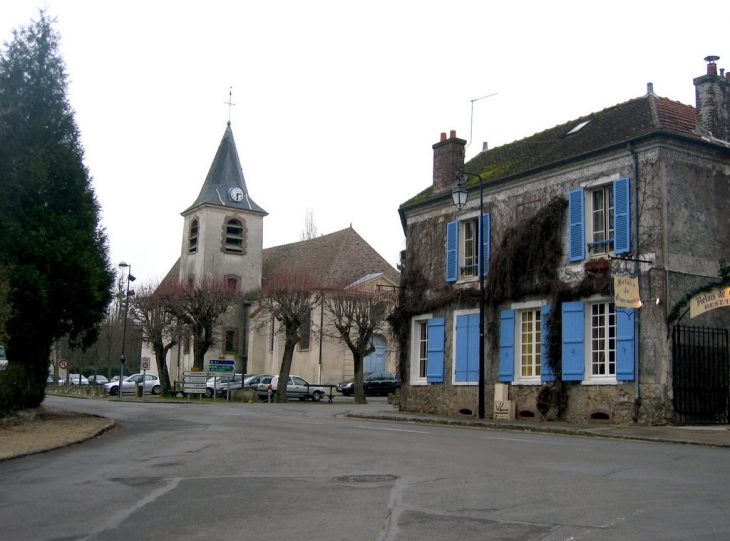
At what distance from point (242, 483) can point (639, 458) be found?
5606 millimetres

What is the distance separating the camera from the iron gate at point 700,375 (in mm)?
19453

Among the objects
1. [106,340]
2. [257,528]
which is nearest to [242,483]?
[257,528]

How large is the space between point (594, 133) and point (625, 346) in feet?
19.9

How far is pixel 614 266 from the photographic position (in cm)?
2033

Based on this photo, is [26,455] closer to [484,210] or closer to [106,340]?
[484,210]

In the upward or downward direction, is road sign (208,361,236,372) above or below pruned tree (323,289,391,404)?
below

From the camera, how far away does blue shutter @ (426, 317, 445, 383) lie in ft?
83.3

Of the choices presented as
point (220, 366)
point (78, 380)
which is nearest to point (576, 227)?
point (220, 366)

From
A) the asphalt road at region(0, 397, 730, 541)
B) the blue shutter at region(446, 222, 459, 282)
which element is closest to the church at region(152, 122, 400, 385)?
the blue shutter at region(446, 222, 459, 282)

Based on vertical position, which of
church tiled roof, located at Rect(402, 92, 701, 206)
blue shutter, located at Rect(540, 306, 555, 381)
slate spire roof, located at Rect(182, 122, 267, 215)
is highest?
slate spire roof, located at Rect(182, 122, 267, 215)

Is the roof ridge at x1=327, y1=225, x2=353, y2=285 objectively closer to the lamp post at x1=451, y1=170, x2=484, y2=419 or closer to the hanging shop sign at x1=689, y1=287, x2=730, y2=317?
the lamp post at x1=451, y1=170, x2=484, y2=419

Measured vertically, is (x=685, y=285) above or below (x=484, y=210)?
below

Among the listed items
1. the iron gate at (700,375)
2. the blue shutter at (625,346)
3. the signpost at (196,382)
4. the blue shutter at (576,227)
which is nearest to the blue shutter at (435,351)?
the blue shutter at (576,227)

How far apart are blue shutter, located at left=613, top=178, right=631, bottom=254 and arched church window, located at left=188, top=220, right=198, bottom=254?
4472 cm
